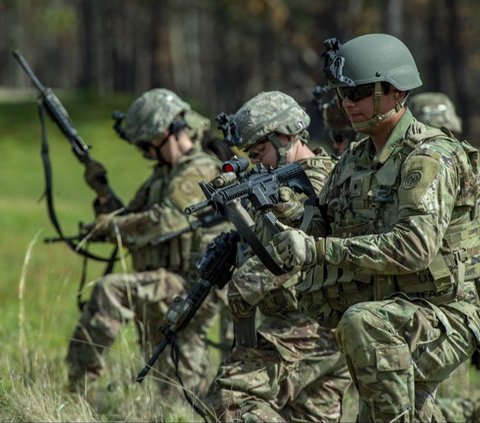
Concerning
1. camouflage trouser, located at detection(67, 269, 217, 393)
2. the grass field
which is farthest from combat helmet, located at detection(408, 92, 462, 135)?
camouflage trouser, located at detection(67, 269, 217, 393)

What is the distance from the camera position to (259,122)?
5895 millimetres

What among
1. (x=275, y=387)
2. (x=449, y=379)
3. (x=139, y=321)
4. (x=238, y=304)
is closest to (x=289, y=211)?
(x=238, y=304)

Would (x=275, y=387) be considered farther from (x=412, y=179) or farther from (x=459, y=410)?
(x=412, y=179)

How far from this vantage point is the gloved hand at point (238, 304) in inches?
226

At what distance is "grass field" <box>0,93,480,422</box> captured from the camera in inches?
234

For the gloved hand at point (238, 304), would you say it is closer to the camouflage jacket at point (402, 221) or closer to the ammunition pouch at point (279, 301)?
the ammunition pouch at point (279, 301)

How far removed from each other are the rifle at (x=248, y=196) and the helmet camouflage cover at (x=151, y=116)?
2688mm

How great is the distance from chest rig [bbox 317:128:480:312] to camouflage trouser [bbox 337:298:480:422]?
0.08m

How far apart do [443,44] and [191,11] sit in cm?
1147

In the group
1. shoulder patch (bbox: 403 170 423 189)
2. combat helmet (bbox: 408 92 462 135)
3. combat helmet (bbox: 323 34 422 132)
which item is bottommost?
combat helmet (bbox: 408 92 462 135)

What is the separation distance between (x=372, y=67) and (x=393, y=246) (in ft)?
2.63

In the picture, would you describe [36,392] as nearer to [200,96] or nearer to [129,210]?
[129,210]

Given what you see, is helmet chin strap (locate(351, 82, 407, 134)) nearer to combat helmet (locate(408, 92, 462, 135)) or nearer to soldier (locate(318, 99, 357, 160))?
soldier (locate(318, 99, 357, 160))

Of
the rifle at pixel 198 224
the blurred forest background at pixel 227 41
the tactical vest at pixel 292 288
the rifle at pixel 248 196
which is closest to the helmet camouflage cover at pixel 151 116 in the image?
the rifle at pixel 198 224
